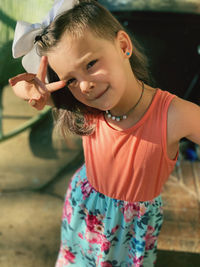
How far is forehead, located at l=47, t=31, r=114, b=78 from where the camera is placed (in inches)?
34.3

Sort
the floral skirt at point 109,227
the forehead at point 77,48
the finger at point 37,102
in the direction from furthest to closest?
the floral skirt at point 109,227 → the finger at point 37,102 → the forehead at point 77,48

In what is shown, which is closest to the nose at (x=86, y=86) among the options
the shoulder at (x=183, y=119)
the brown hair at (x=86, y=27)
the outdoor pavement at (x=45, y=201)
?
the brown hair at (x=86, y=27)

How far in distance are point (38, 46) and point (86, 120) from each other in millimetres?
296

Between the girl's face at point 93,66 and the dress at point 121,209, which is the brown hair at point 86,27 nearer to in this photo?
the girl's face at point 93,66

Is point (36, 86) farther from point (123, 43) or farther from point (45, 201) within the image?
point (45, 201)

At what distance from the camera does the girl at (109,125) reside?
90 centimetres

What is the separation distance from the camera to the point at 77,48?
87cm

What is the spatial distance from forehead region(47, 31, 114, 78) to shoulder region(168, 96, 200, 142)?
261mm

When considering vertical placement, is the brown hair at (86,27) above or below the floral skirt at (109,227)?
above

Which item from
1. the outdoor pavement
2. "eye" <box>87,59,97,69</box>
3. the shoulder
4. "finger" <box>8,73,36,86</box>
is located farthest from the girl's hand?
the outdoor pavement

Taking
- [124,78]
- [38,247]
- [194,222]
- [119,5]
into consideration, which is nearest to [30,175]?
[38,247]

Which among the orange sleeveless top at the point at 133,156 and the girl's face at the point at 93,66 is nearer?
the girl's face at the point at 93,66

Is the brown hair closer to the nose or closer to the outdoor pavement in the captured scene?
the nose

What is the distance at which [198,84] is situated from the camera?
7.12ft
